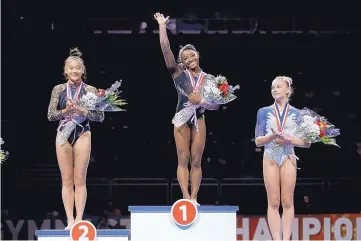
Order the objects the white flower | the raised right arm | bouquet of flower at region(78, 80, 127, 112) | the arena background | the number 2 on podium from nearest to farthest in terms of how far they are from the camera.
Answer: the number 2 on podium < the white flower < bouquet of flower at region(78, 80, 127, 112) < the raised right arm < the arena background

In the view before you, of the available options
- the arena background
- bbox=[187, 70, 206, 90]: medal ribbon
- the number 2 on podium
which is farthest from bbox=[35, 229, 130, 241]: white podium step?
the arena background

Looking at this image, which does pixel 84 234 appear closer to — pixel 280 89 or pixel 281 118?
pixel 281 118

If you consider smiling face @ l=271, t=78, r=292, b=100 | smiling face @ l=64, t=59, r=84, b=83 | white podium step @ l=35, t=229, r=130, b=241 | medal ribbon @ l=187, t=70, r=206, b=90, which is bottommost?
white podium step @ l=35, t=229, r=130, b=241

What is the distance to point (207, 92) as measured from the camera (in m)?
8.28

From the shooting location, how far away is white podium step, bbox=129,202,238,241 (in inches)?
321

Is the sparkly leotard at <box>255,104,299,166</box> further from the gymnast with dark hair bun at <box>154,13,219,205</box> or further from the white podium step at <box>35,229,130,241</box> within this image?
the white podium step at <box>35,229,130,241</box>

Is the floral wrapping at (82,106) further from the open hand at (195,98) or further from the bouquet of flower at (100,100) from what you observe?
the open hand at (195,98)

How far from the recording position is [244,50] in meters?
12.6

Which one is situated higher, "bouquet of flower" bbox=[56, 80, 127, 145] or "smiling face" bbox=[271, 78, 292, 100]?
"smiling face" bbox=[271, 78, 292, 100]

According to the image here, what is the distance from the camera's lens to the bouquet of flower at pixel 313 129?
8.06 m

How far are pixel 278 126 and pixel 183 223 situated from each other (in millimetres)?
1035

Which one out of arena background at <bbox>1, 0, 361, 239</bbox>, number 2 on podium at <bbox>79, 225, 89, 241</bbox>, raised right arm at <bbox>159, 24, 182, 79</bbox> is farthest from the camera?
arena background at <bbox>1, 0, 361, 239</bbox>

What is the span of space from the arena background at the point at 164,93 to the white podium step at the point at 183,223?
3232 millimetres

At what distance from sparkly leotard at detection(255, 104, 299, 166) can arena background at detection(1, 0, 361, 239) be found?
3.30 metres
